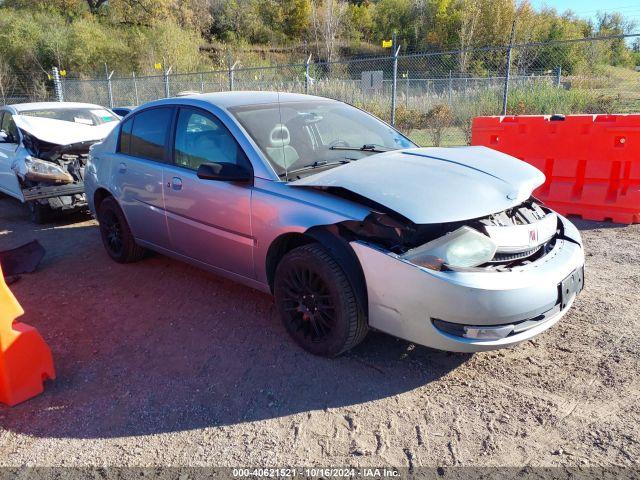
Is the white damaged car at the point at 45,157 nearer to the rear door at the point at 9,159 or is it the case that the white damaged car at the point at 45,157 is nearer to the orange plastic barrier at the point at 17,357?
the rear door at the point at 9,159

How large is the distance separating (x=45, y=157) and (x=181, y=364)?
202 inches

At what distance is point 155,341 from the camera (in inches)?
142

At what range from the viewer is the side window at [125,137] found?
4.76 m

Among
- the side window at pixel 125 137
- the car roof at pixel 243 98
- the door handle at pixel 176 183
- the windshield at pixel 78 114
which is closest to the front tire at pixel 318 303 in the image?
the door handle at pixel 176 183

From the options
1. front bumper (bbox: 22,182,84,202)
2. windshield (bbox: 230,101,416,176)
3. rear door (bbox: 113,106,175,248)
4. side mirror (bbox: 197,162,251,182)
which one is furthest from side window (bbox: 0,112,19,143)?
side mirror (bbox: 197,162,251,182)

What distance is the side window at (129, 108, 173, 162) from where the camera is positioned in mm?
4293

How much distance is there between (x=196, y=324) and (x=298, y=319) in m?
0.98

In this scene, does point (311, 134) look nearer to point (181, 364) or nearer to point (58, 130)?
point (181, 364)

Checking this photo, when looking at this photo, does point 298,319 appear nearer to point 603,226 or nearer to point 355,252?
point 355,252

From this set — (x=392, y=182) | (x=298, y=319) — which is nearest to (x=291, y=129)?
(x=392, y=182)

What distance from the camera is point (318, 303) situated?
312 centimetres

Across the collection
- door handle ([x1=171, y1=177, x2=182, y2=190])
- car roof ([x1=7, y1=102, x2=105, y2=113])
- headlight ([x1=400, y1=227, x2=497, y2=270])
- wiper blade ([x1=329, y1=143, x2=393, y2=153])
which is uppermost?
car roof ([x1=7, y1=102, x2=105, y2=113])

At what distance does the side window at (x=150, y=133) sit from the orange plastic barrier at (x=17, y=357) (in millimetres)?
1835

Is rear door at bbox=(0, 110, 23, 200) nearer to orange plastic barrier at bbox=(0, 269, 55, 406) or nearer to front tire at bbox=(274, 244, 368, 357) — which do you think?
orange plastic barrier at bbox=(0, 269, 55, 406)
